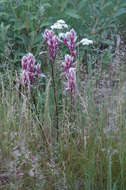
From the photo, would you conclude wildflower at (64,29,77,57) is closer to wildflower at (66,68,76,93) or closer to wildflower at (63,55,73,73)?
wildflower at (63,55,73,73)

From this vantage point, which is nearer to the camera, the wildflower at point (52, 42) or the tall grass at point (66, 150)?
the tall grass at point (66, 150)

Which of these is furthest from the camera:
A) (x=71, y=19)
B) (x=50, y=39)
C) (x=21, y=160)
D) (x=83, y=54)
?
(x=71, y=19)

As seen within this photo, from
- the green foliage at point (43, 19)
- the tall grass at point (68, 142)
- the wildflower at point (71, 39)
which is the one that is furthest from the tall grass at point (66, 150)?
the green foliage at point (43, 19)

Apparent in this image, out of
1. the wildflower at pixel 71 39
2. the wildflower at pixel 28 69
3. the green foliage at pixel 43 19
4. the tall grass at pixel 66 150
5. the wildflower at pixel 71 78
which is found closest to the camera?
the tall grass at pixel 66 150

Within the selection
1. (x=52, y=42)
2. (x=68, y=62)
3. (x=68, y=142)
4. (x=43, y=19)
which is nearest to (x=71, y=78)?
(x=68, y=62)

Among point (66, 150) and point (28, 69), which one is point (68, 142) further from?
point (28, 69)

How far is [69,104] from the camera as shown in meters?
3.60

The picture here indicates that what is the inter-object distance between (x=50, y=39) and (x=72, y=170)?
89 cm

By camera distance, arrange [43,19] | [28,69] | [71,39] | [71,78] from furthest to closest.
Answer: [43,19] < [71,39] < [28,69] < [71,78]

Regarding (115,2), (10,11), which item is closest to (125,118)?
(10,11)

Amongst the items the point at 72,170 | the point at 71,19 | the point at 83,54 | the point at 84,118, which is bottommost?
the point at 72,170

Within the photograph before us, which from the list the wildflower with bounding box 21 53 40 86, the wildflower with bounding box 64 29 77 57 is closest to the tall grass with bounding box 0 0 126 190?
the wildflower with bounding box 21 53 40 86

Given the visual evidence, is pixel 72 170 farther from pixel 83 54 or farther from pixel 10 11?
pixel 10 11

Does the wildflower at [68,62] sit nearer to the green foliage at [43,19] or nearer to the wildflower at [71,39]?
the wildflower at [71,39]
